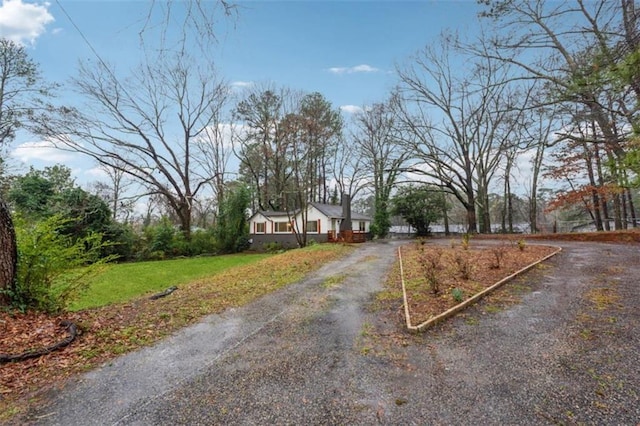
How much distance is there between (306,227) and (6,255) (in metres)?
16.8

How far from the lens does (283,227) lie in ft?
73.6

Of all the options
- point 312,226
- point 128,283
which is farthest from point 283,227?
point 128,283

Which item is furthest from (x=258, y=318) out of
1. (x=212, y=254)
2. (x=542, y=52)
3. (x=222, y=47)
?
(x=212, y=254)

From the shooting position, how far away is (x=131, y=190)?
803 inches

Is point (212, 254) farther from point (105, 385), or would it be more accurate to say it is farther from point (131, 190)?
point (105, 385)

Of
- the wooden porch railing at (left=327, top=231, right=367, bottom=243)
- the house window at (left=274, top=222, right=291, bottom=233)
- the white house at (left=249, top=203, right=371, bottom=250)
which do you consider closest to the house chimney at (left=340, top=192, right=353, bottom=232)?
the white house at (left=249, top=203, right=371, bottom=250)

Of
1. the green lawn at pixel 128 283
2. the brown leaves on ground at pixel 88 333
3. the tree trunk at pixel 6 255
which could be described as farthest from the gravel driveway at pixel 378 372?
the green lawn at pixel 128 283

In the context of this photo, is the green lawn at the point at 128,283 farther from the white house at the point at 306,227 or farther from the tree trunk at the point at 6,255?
the white house at the point at 306,227

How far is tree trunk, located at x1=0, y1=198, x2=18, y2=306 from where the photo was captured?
150 inches

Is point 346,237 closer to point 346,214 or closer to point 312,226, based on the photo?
point 346,214

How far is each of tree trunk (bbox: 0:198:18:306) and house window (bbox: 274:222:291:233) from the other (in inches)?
717

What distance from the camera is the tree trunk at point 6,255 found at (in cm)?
381

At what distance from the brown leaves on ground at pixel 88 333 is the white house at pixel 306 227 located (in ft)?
47.3

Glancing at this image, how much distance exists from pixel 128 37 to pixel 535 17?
8.73 meters
